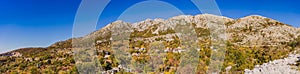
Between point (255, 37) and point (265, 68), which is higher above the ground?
point (255, 37)

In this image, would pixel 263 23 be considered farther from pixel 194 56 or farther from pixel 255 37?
pixel 194 56

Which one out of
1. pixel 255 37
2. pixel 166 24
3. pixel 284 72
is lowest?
pixel 284 72

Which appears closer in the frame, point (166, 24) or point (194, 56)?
point (194, 56)

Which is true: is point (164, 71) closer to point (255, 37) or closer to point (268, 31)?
point (255, 37)

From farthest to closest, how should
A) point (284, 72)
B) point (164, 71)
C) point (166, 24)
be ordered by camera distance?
point (166, 24), point (164, 71), point (284, 72)

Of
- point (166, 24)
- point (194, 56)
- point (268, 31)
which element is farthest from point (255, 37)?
point (194, 56)

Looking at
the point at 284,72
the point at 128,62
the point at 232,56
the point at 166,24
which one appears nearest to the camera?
the point at 284,72
